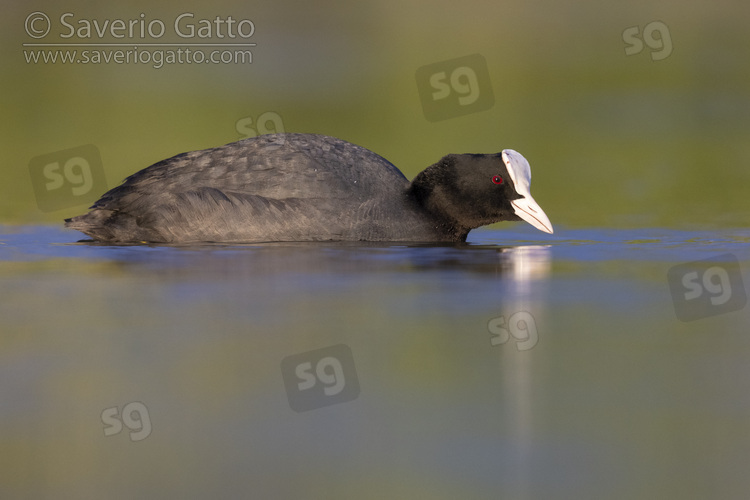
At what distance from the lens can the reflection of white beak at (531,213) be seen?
9.07m

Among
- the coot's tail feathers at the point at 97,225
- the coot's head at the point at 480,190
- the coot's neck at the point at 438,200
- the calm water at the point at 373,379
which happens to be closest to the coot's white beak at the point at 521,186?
the coot's head at the point at 480,190

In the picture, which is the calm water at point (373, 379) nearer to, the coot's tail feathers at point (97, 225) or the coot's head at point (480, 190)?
the coot's tail feathers at point (97, 225)

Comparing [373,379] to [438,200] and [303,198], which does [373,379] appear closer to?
[303,198]

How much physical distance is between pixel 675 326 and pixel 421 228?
146 inches

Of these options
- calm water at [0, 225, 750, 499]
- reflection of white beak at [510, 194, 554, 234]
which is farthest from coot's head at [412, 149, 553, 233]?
calm water at [0, 225, 750, 499]

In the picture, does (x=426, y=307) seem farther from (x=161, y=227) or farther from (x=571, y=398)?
(x=161, y=227)

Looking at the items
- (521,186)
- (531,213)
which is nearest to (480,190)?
(521,186)

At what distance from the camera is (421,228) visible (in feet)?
30.7

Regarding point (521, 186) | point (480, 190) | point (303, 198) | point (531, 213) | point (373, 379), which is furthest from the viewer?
point (480, 190)

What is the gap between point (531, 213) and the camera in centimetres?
922

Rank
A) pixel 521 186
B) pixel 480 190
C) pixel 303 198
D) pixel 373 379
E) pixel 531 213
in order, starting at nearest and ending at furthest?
pixel 373 379, pixel 303 198, pixel 531 213, pixel 521 186, pixel 480 190

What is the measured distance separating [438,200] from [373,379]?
15.5ft

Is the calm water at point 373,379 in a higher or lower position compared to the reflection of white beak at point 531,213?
lower

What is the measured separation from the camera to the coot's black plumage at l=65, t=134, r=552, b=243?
9.10 m
